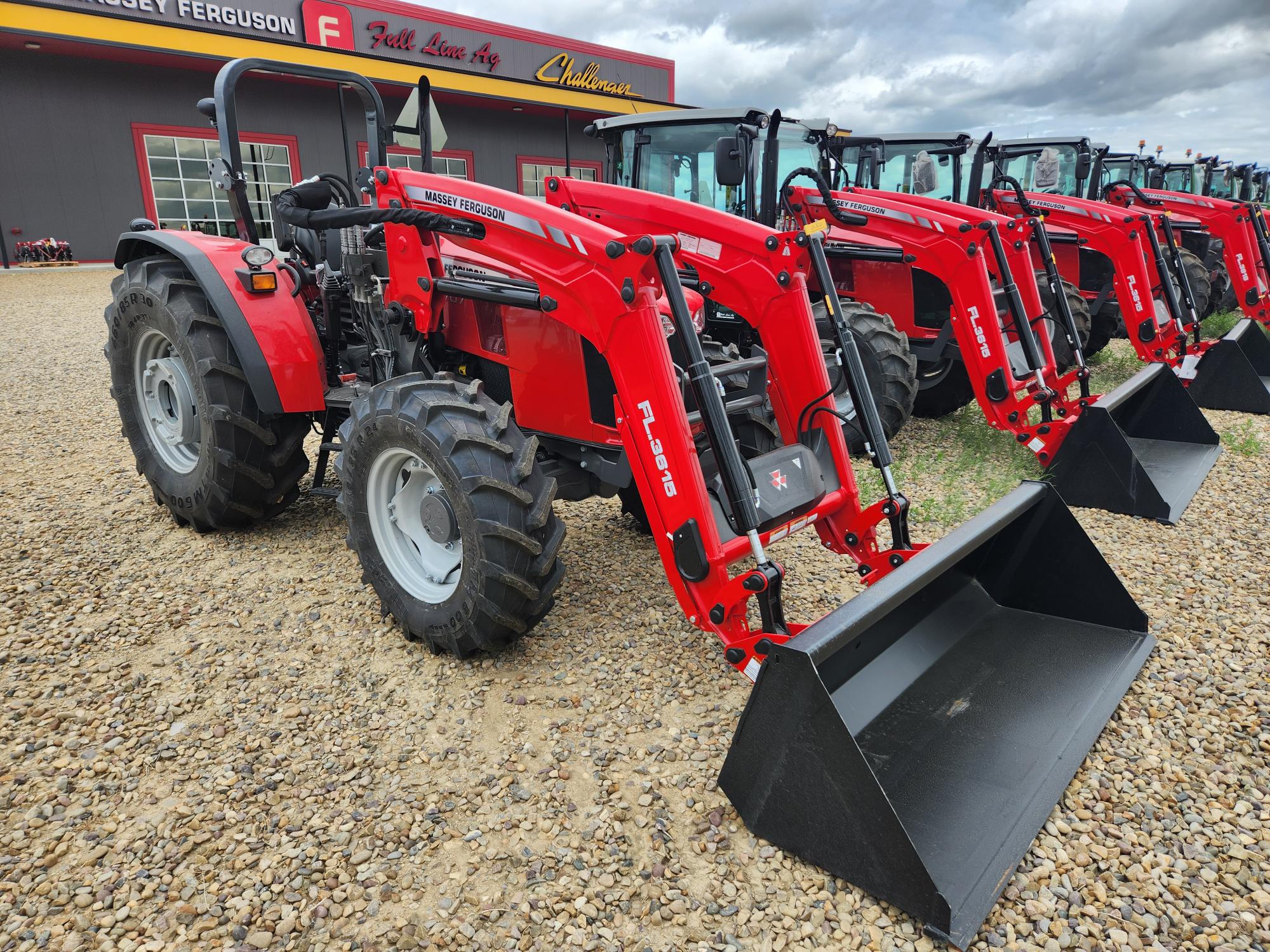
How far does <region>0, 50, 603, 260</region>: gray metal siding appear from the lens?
1603cm

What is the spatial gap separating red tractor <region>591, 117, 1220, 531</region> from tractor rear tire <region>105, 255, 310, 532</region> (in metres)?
2.89

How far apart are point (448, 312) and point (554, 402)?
2.27ft

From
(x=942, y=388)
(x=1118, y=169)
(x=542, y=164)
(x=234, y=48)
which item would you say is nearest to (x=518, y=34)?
(x=542, y=164)

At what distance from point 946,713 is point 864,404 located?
47.1 inches

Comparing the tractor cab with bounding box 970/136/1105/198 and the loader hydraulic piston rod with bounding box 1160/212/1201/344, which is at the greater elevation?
the tractor cab with bounding box 970/136/1105/198

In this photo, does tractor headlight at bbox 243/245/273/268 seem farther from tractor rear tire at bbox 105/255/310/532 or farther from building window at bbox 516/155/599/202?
building window at bbox 516/155/599/202

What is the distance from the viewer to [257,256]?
4.01 metres

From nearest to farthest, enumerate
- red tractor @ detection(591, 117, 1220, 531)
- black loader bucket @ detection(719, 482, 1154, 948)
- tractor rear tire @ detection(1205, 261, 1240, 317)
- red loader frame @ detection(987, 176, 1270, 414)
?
black loader bucket @ detection(719, 482, 1154, 948), red tractor @ detection(591, 117, 1220, 531), red loader frame @ detection(987, 176, 1270, 414), tractor rear tire @ detection(1205, 261, 1240, 317)

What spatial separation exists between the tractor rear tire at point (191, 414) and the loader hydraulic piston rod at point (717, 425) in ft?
7.79

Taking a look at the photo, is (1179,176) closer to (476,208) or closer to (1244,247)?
(1244,247)

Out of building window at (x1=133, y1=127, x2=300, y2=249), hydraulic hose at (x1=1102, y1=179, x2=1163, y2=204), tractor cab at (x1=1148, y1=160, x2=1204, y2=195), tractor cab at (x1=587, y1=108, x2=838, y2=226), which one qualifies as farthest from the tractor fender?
tractor cab at (x1=1148, y1=160, x2=1204, y2=195)

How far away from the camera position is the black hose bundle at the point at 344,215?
3.23 m

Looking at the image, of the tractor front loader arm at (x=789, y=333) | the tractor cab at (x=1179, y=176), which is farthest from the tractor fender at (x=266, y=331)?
the tractor cab at (x=1179, y=176)

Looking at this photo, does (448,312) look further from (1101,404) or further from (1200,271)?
(1200,271)
